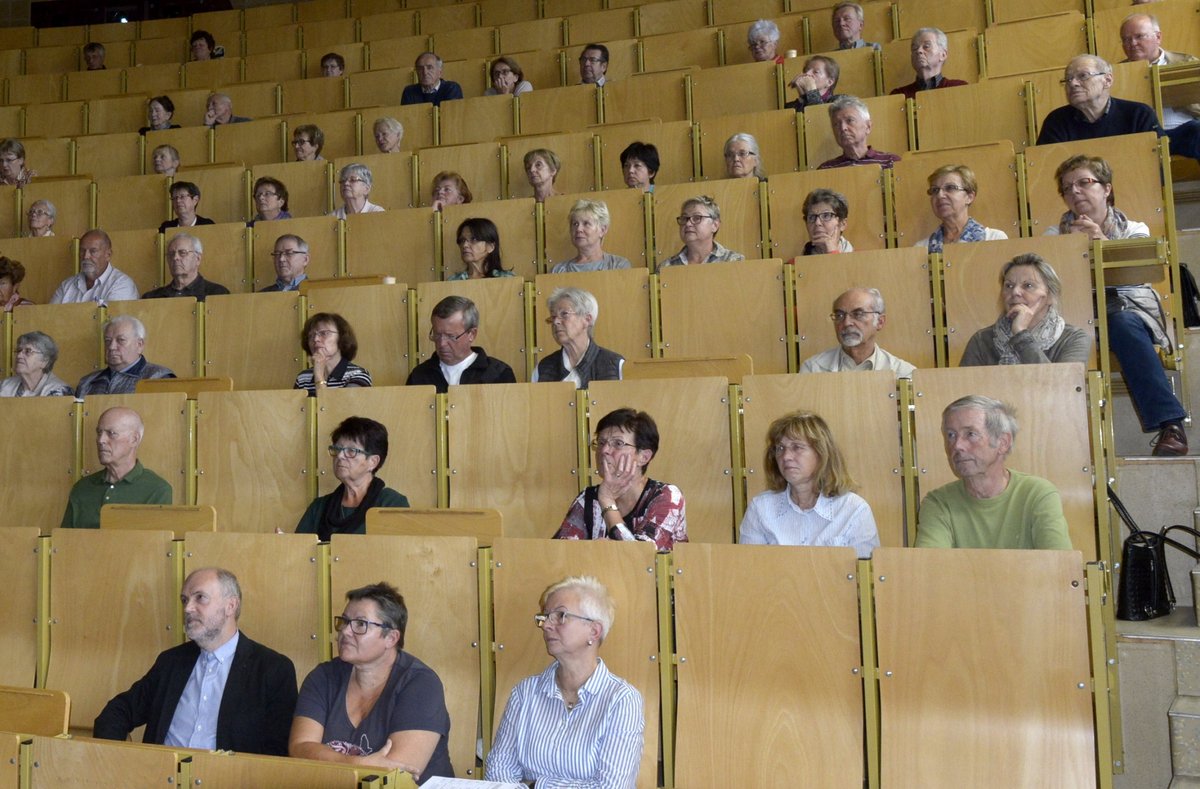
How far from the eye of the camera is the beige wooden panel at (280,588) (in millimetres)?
2217

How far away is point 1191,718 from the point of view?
6.35ft

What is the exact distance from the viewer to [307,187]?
14.3 ft

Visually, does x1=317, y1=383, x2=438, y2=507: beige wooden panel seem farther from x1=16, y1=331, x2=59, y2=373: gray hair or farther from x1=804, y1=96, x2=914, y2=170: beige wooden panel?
x1=804, y1=96, x2=914, y2=170: beige wooden panel

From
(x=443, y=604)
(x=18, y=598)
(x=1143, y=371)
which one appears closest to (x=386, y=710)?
(x=443, y=604)

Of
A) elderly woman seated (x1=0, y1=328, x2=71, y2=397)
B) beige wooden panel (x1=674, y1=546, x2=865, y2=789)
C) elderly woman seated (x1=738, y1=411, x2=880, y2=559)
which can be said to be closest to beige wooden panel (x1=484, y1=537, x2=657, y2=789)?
beige wooden panel (x1=674, y1=546, x2=865, y2=789)

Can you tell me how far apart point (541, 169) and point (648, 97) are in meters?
0.85

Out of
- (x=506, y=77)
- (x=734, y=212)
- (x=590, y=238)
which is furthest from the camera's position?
(x=506, y=77)

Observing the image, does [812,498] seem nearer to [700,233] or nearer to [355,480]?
[355,480]

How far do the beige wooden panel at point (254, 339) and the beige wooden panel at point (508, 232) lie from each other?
0.57m

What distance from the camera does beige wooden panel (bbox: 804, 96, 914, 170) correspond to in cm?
375

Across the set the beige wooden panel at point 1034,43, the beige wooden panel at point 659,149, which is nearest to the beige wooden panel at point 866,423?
the beige wooden panel at point 659,149

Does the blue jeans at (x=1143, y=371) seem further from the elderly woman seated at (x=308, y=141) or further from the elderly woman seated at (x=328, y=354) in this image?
the elderly woman seated at (x=308, y=141)

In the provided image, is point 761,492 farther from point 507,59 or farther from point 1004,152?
point 507,59

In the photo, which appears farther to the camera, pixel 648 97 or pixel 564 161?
pixel 648 97
